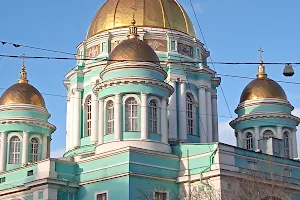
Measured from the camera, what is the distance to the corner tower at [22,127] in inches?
1401

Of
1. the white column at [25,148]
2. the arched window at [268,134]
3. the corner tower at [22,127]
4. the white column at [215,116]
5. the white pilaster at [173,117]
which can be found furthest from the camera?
the white column at [215,116]

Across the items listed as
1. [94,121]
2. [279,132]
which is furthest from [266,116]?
[94,121]

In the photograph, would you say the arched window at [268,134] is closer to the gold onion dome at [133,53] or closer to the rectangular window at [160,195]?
the gold onion dome at [133,53]

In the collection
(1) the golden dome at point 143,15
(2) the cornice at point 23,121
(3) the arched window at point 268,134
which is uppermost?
(1) the golden dome at point 143,15

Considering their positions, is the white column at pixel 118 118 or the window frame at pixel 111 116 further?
the window frame at pixel 111 116

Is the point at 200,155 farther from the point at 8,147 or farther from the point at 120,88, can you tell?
the point at 8,147

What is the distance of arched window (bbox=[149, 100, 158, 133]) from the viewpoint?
30.3 meters

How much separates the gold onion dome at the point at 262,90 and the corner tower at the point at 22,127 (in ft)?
35.3

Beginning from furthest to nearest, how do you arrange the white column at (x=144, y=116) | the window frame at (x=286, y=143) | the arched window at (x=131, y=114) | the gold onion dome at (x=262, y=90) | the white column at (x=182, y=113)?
the gold onion dome at (x=262, y=90) < the window frame at (x=286, y=143) < the white column at (x=182, y=113) < the arched window at (x=131, y=114) < the white column at (x=144, y=116)

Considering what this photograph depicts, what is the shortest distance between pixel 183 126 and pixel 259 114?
14.6ft

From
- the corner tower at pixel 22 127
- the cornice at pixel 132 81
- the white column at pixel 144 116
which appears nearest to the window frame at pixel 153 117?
the white column at pixel 144 116

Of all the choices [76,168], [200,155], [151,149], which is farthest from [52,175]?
[200,155]

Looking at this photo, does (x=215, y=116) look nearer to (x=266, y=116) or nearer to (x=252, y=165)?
(x=266, y=116)

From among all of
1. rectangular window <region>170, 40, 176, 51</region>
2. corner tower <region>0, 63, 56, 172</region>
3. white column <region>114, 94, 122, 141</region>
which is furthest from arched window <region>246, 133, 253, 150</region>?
corner tower <region>0, 63, 56, 172</region>
